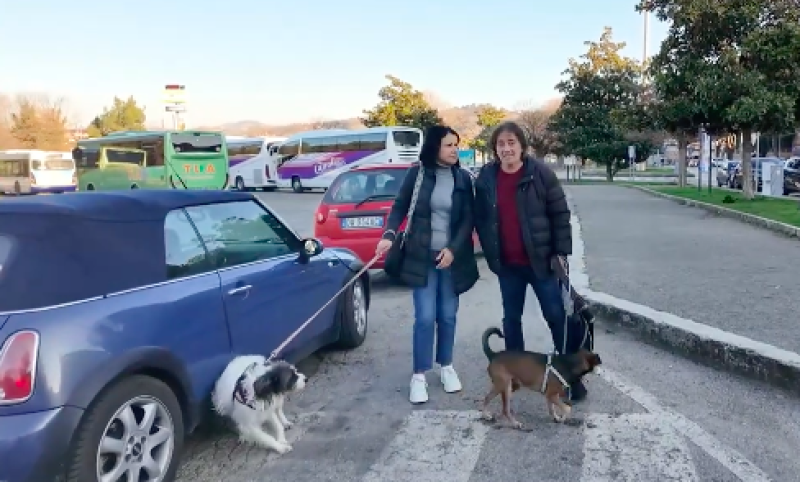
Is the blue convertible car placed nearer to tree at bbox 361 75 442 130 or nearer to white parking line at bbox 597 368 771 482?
white parking line at bbox 597 368 771 482

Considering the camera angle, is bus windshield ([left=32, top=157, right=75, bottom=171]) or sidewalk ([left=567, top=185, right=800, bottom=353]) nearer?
sidewalk ([left=567, top=185, right=800, bottom=353])

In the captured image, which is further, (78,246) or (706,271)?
(706,271)

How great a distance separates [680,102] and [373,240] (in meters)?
13.5

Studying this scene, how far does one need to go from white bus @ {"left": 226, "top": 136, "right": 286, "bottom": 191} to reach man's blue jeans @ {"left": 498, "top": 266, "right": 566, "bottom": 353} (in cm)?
3822

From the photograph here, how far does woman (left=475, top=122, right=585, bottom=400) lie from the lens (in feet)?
13.6

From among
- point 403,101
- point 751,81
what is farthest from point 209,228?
point 403,101

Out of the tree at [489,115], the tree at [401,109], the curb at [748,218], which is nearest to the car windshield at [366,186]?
the curb at [748,218]

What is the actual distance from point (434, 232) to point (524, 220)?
57 centimetres

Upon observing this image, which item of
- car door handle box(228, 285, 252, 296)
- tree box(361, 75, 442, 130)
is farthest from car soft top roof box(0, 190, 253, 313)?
tree box(361, 75, 442, 130)

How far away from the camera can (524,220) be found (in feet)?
13.6

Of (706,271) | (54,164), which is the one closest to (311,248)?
(706,271)

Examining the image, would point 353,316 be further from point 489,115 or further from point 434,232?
point 489,115

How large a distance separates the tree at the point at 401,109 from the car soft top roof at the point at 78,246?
5136 cm

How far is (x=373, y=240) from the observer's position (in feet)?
26.5
